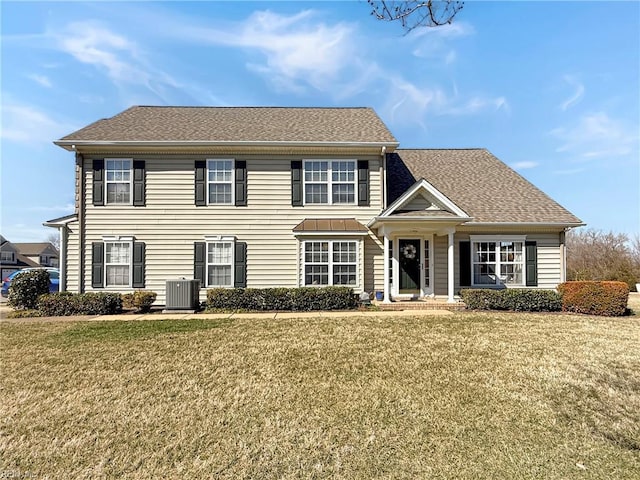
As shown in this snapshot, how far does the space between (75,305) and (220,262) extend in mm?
4387

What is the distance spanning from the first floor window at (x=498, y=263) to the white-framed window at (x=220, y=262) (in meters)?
8.61

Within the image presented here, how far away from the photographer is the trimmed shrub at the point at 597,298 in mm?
10750

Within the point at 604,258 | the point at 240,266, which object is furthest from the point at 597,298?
the point at 604,258

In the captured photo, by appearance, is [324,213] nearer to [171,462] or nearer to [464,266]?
[464,266]

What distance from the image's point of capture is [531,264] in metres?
13.2

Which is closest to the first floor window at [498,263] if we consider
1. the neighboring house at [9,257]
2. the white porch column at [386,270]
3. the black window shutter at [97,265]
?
the white porch column at [386,270]

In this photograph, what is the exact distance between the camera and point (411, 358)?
21.4 ft

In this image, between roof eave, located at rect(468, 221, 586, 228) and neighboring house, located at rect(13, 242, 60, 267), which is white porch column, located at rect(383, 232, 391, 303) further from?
neighboring house, located at rect(13, 242, 60, 267)

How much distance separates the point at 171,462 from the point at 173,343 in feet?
13.2

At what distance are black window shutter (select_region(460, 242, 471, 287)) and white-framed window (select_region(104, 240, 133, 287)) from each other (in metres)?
11.6

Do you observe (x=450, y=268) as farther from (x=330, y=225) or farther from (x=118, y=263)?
(x=118, y=263)

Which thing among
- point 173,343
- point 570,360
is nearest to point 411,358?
point 570,360

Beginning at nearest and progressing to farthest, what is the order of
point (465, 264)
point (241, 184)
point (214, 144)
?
1. point (214, 144)
2. point (241, 184)
3. point (465, 264)

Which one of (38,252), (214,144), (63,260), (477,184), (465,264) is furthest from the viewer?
(38,252)
